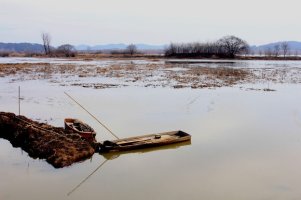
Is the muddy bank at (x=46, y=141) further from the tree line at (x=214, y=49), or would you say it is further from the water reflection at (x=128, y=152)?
the tree line at (x=214, y=49)

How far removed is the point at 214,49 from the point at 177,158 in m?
101

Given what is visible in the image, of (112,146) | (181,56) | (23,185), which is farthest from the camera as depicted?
(181,56)

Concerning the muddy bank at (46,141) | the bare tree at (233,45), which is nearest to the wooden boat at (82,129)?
the muddy bank at (46,141)

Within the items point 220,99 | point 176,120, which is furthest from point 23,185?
point 220,99

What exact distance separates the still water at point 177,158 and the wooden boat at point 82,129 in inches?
41.2

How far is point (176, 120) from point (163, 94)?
9.36 m

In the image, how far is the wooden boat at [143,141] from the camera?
13570 millimetres

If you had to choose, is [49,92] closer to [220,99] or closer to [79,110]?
[79,110]

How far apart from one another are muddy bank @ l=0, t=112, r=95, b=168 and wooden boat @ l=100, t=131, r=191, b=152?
25.4 inches

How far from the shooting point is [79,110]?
21375 millimetres

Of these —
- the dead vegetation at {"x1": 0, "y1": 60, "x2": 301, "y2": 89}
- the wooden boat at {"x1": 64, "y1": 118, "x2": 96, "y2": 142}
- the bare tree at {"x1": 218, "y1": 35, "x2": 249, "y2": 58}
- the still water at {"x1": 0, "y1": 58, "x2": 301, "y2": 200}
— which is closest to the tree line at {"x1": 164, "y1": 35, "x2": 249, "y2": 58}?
the bare tree at {"x1": 218, "y1": 35, "x2": 249, "y2": 58}

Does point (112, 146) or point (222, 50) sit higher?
point (222, 50)

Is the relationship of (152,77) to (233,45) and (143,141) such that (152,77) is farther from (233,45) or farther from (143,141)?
(233,45)

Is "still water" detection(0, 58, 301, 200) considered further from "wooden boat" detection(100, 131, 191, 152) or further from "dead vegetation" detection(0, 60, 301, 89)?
"dead vegetation" detection(0, 60, 301, 89)
